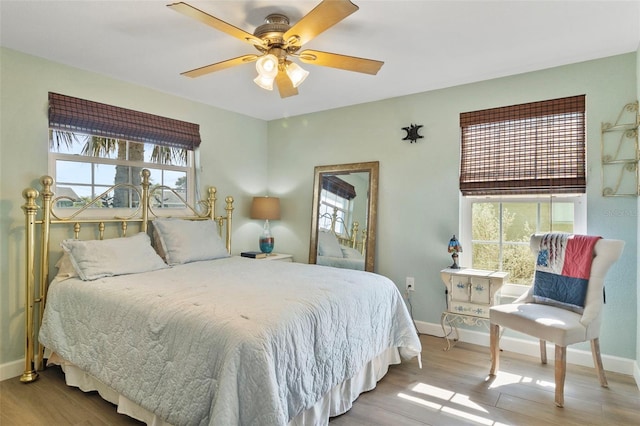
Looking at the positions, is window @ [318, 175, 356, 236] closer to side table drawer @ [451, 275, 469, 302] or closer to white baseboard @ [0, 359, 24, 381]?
side table drawer @ [451, 275, 469, 302]

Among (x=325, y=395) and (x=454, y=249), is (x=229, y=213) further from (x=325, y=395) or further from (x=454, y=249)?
(x=325, y=395)

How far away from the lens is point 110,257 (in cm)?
265

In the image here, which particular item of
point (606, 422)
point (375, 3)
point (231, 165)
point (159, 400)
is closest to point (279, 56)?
point (375, 3)

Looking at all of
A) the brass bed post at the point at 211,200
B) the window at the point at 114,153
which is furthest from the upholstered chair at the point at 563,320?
the window at the point at 114,153

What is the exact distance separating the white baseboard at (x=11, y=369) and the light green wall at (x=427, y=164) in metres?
2.68

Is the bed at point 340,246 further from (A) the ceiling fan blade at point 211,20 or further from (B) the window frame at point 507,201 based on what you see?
(A) the ceiling fan blade at point 211,20

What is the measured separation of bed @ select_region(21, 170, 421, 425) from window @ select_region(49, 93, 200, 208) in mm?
222

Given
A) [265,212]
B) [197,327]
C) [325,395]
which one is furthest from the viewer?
[265,212]

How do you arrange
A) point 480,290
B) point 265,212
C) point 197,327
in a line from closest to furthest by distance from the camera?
point 197,327 → point 480,290 → point 265,212

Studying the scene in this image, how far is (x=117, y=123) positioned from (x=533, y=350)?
3.97 meters

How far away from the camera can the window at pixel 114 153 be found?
2916 millimetres

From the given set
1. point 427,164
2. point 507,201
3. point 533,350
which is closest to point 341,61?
point 427,164

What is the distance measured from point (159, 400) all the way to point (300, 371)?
2.30 feet

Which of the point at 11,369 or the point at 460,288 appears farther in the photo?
the point at 460,288
